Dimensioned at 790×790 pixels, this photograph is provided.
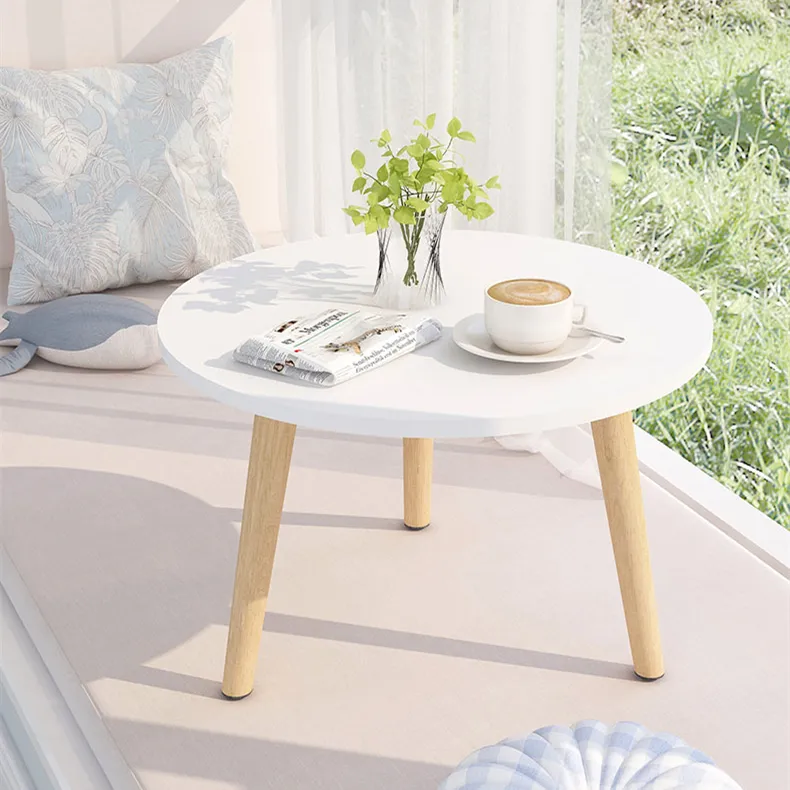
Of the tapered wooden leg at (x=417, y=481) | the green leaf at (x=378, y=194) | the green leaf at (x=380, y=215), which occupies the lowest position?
the tapered wooden leg at (x=417, y=481)

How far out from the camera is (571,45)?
181 centimetres

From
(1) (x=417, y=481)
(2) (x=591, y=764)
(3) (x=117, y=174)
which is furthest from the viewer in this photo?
(3) (x=117, y=174)

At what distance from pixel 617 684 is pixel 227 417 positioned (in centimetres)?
95

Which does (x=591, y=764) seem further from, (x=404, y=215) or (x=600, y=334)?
(x=404, y=215)

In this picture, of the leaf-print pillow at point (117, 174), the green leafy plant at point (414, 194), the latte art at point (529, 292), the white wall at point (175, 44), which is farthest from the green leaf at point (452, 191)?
the white wall at point (175, 44)

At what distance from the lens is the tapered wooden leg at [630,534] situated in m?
1.25

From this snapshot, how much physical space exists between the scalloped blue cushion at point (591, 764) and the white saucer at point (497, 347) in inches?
15.0

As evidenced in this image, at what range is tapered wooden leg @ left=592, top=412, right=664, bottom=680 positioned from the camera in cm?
125

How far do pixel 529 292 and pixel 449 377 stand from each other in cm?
14

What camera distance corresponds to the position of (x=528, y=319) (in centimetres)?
118

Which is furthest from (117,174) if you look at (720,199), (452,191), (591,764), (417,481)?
(720,199)

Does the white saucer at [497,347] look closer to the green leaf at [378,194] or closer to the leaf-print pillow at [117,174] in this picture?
the green leaf at [378,194]

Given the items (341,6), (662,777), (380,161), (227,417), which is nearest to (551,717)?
(662,777)

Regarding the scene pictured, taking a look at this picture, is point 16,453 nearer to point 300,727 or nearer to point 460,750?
point 300,727
